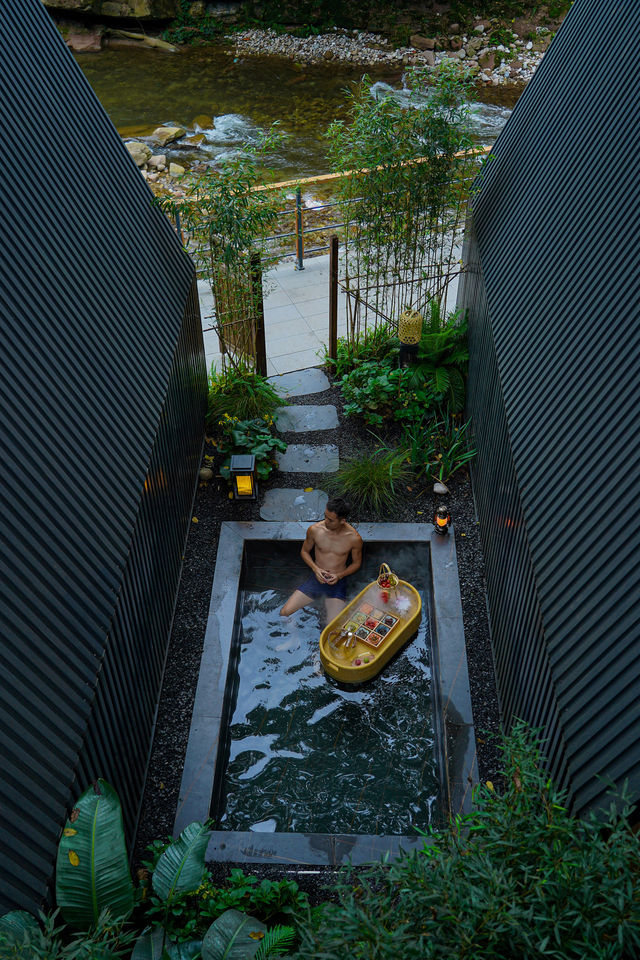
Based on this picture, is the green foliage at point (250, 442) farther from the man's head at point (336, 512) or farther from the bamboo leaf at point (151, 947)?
the bamboo leaf at point (151, 947)

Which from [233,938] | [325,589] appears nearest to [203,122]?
[325,589]

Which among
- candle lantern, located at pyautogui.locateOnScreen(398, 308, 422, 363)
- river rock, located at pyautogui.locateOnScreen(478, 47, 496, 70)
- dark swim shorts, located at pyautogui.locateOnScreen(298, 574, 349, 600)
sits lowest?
dark swim shorts, located at pyautogui.locateOnScreen(298, 574, 349, 600)

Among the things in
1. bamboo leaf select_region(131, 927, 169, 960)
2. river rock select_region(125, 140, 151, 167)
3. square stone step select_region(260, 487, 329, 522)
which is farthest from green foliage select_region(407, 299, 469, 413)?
river rock select_region(125, 140, 151, 167)

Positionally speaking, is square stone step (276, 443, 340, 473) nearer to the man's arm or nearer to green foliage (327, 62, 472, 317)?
the man's arm

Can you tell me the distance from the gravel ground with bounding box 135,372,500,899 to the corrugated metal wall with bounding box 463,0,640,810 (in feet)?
0.80

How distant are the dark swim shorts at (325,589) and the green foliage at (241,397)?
255cm

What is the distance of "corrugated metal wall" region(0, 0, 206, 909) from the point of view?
3.66m

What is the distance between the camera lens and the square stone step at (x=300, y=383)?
9.43m

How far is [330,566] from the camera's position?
271 inches

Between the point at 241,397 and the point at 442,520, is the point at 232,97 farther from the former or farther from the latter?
the point at 442,520

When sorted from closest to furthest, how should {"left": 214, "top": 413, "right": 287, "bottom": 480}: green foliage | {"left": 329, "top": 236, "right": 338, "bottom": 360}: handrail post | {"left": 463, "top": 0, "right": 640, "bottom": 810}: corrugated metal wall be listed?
{"left": 463, "top": 0, "right": 640, "bottom": 810}: corrugated metal wall < {"left": 214, "top": 413, "right": 287, "bottom": 480}: green foliage < {"left": 329, "top": 236, "right": 338, "bottom": 360}: handrail post

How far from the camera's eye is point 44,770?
11.8 feet

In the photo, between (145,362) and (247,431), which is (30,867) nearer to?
(145,362)

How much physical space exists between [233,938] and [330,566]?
3.54 m
